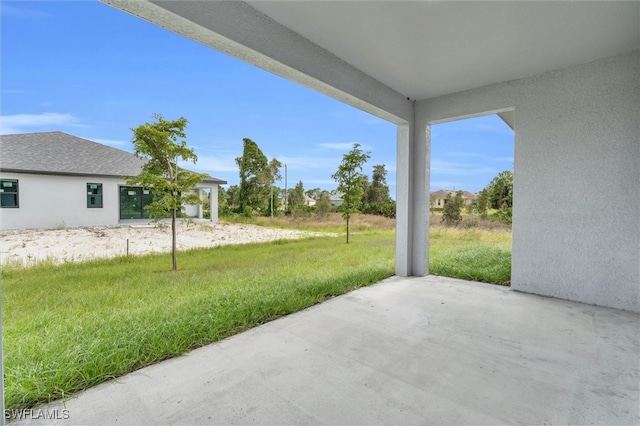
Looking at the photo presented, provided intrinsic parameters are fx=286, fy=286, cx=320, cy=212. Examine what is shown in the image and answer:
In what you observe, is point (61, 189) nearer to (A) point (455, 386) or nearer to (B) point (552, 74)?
(A) point (455, 386)

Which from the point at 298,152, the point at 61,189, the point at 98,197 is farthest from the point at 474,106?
the point at 61,189

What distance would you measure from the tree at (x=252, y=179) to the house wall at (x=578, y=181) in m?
3.46

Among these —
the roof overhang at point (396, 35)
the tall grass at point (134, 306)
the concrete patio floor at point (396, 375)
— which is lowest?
the concrete patio floor at point (396, 375)

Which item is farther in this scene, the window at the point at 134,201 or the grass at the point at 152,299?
the window at the point at 134,201

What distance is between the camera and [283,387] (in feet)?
5.86

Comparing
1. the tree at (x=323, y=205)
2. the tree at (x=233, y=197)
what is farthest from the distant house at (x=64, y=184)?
the tree at (x=323, y=205)

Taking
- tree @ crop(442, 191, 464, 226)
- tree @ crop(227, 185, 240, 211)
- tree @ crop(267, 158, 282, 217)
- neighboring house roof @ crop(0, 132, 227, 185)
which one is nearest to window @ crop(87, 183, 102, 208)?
neighboring house roof @ crop(0, 132, 227, 185)

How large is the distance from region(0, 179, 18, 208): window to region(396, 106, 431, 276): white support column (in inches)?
181

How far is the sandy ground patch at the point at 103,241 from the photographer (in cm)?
280

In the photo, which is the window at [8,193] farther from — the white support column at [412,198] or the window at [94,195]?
the white support column at [412,198]

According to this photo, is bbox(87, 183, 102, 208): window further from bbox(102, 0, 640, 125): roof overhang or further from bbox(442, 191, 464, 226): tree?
bbox(442, 191, 464, 226): tree

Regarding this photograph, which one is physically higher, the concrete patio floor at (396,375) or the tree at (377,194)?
the tree at (377,194)

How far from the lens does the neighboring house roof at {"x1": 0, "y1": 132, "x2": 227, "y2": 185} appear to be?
2.69m

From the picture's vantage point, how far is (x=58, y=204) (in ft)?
9.86
